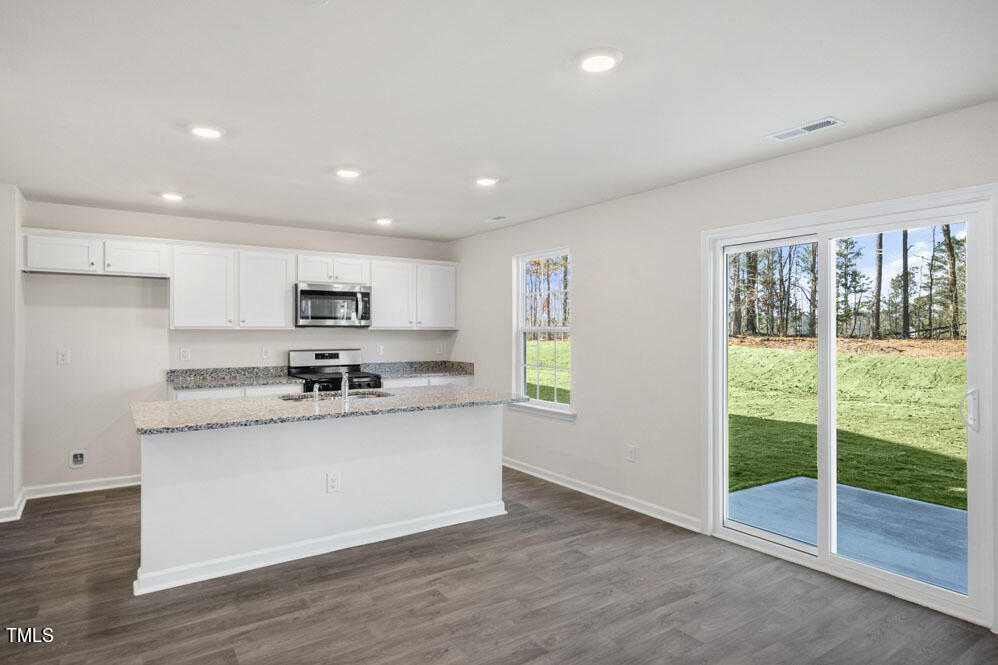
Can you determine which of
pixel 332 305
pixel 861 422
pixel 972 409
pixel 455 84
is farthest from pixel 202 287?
pixel 972 409

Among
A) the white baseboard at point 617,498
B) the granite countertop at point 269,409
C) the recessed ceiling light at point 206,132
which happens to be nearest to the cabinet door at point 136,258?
the granite countertop at point 269,409

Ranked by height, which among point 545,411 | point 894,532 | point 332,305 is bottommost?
point 894,532

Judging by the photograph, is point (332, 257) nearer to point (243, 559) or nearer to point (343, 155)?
point (343, 155)

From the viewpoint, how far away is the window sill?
17.0ft

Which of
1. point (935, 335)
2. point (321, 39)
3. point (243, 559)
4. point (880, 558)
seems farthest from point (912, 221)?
point (243, 559)

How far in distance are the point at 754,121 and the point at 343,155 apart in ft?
7.60

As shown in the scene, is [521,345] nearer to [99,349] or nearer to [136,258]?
[136,258]

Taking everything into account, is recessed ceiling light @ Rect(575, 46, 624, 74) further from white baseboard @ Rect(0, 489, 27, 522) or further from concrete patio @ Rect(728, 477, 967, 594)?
white baseboard @ Rect(0, 489, 27, 522)

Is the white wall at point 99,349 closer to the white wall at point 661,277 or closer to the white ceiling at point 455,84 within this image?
the white ceiling at point 455,84

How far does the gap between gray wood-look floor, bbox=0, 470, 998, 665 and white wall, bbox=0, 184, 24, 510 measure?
1.69 ft

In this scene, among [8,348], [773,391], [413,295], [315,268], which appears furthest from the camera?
[413,295]

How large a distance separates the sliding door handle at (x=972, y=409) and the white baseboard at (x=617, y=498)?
170 cm

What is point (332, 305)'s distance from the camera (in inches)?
229

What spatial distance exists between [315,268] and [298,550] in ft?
10.0
